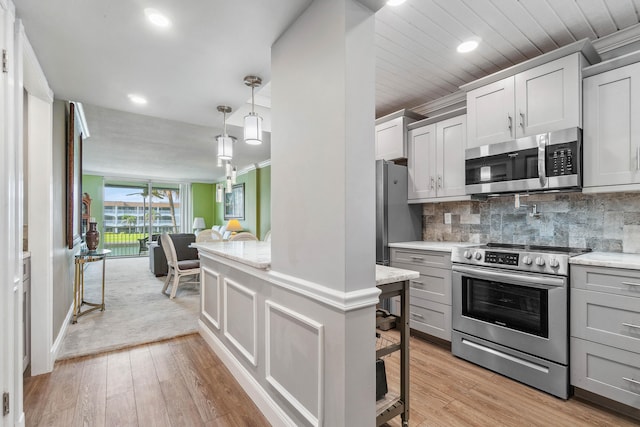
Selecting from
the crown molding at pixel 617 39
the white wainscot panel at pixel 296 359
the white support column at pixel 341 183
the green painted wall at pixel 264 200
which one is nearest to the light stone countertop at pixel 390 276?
the white support column at pixel 341 183

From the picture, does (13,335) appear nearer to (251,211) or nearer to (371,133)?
(371,133)

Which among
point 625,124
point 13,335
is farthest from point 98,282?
point 625,124

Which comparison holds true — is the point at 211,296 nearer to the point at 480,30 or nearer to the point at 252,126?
the point at 252,126

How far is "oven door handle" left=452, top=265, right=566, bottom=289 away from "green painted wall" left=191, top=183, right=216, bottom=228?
9.53 meters

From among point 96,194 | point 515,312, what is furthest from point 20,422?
point 96,194

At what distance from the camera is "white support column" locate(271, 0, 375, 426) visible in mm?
1286

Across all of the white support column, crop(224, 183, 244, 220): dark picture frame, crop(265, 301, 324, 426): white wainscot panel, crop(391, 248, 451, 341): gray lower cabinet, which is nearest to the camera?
the white support column

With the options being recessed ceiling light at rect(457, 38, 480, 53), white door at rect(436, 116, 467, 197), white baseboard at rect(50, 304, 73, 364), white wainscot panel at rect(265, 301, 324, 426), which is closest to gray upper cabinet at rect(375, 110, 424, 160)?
white door at rect(436, 116, 467, 197)

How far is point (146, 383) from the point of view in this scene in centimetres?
217

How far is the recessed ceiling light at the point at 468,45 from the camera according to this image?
2.26 metres

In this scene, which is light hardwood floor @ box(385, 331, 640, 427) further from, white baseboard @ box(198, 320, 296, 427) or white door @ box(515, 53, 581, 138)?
white door @ box(515, 53, 581, 138)

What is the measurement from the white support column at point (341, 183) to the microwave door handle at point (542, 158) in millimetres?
1652

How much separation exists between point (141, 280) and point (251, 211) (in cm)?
308

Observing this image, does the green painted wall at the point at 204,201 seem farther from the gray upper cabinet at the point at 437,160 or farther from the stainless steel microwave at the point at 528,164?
the stainless steel microwave at the point at 528,164
